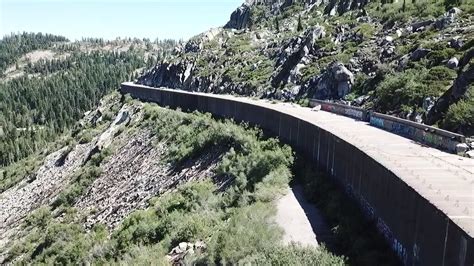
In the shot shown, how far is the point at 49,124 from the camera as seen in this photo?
141375mm

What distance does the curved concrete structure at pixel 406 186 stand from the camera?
387 inches

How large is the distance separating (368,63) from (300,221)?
28878 millimetres

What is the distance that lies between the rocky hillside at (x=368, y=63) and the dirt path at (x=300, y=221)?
8677 mm

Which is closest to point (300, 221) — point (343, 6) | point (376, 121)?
point (376, 121)

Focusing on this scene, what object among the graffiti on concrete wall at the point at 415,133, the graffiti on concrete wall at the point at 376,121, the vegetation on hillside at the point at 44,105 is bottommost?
the vegetation on hillside at the point at 44,105

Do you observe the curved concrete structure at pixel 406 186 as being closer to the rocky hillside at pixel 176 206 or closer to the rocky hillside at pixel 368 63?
the rocky hillside at pixel 176 206

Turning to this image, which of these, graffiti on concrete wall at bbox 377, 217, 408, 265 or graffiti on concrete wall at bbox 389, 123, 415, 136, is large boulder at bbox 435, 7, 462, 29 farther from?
graffiti on concrete wall at bbox 377, 217, 408, 265

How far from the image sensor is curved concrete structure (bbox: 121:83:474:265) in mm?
9820

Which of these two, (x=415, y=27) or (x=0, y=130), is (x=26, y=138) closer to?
(x=0, y=130)

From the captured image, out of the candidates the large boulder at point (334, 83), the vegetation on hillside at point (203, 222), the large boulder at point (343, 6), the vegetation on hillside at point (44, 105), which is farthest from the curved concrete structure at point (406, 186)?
the vegetation on hillside at point (44, 105)

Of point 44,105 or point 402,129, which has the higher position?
point 402,129

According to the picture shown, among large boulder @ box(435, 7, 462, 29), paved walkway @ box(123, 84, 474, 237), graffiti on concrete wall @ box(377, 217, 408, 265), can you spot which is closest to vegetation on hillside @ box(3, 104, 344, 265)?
graffiti on concrete wall @ box(377, 217, 408, 265)

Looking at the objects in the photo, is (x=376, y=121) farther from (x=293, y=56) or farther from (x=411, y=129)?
(x=293, y=56)

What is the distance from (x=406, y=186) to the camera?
11867 millimetres
